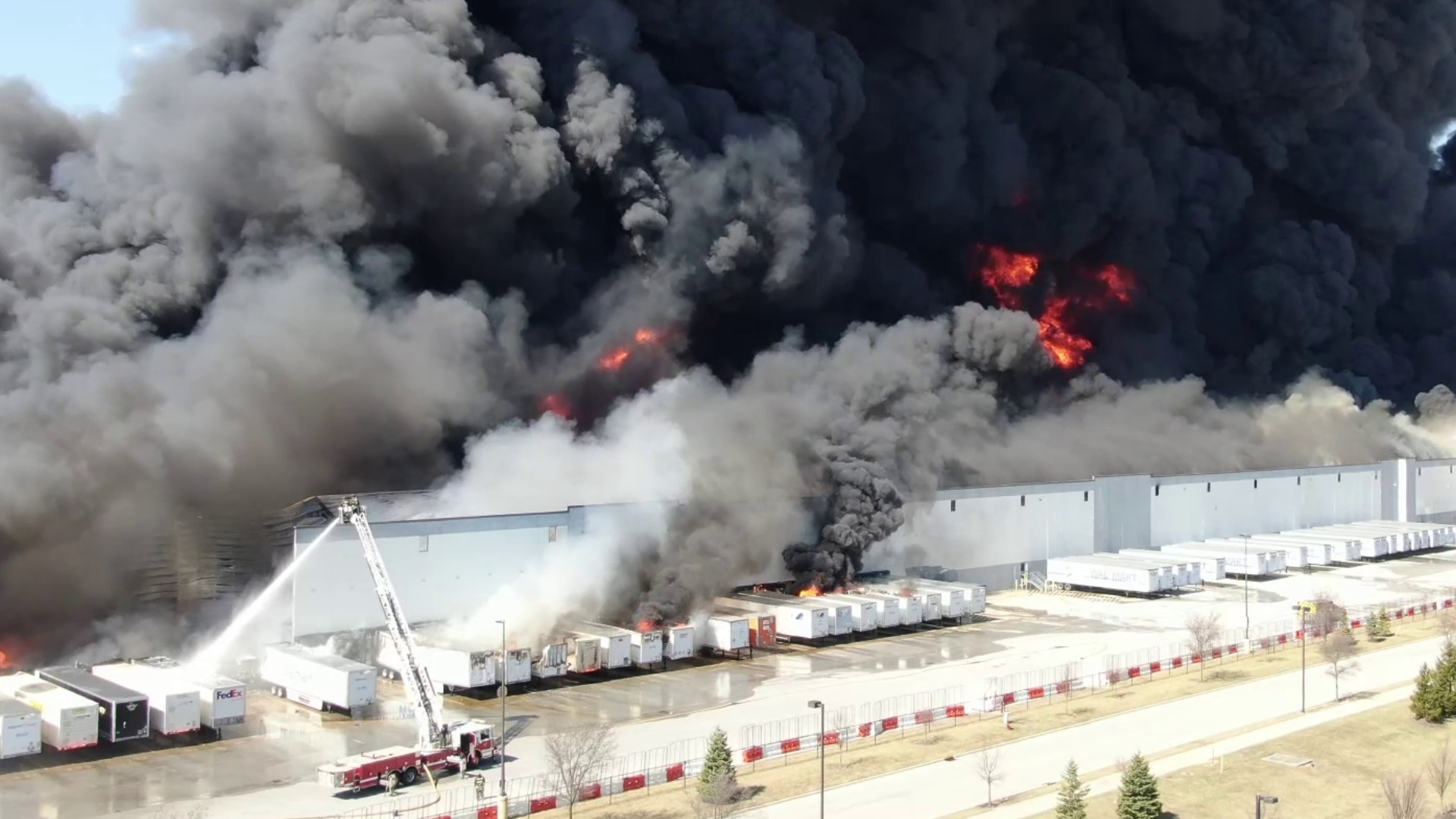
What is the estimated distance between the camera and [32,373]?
49.2 m

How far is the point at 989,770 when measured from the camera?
3222 cm

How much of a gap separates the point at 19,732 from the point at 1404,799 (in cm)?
3253

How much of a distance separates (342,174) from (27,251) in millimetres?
12394

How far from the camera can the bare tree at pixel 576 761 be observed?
31.0 meters

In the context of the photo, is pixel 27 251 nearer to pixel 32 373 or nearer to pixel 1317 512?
pixel 32 373

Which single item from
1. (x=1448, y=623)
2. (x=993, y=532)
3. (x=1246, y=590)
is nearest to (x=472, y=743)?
(x=993, y=532)

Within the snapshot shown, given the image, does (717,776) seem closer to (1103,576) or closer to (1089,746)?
(1089,746)

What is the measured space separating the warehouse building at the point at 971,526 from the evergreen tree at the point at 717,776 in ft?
60.9

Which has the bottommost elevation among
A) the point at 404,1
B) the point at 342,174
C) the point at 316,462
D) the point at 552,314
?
the point at 316,462

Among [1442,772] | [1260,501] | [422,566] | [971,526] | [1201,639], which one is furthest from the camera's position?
[1260,501]

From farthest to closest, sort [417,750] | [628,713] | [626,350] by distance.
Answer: [626,350], [628,713], [417,750]

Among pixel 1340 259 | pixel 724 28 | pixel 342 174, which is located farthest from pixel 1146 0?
pixel 342 174

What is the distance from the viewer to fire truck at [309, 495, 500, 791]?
108 ft

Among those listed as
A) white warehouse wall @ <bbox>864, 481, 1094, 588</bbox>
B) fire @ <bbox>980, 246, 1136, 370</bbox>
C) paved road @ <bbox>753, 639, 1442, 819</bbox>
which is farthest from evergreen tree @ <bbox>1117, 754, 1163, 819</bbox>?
fire @ <bbox>980, 246, 1136, 370</bbox>
